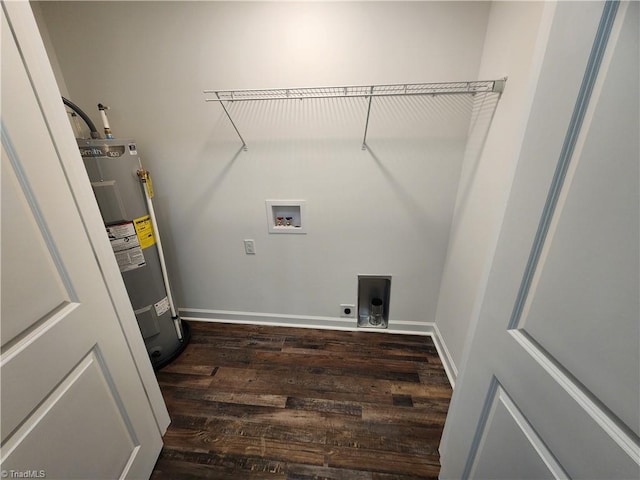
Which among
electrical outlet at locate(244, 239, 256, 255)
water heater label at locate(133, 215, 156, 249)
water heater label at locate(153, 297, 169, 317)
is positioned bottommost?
water heater label at locate(153, 297, 169, 317)

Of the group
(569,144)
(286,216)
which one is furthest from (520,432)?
(286,216)

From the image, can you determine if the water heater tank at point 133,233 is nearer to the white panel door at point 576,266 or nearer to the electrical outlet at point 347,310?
the electrical outlet at point 347,310

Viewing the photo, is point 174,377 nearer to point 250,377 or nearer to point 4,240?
point 250,377

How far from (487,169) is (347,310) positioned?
4.50 feet

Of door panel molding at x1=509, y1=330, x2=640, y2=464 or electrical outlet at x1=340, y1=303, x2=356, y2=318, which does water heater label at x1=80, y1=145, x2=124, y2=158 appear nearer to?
electrical outlet at x1=340, y1=303, x2=356, y2=318

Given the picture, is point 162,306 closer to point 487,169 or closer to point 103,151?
point 103,151

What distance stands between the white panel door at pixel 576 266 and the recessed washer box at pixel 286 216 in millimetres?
1239

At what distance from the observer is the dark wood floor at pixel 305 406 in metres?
1.18

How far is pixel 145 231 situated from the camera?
1.50 meters

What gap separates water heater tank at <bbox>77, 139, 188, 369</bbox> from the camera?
1273 millimetres

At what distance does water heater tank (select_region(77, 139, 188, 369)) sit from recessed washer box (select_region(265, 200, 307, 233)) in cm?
78

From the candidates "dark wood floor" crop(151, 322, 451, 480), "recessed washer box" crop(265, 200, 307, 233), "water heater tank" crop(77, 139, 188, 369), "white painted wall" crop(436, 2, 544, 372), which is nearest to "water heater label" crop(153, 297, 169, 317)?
"water heater tank" crop(77, 139, 188, 369)

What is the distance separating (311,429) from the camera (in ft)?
4.32

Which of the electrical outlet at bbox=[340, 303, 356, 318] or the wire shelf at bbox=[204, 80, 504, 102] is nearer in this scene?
the wire shelf at bbox=[204, 80, 504, 102]
